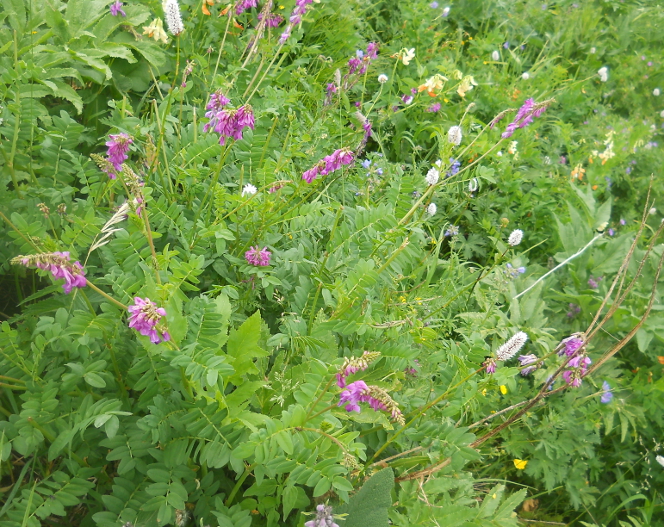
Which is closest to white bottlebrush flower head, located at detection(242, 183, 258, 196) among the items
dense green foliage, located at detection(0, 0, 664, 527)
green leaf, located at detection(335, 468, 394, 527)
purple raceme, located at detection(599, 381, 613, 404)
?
dense green foliage, located at detection(0, 0, 664, 527)

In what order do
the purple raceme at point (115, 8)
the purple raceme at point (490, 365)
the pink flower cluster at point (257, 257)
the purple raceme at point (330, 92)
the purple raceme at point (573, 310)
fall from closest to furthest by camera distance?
the purple raceme at point (490, 365), the pink flower cluster at point (257, 257), the purple raceme at point (115, 8), the purple raceme at point (330, 92), the purple raceme at point (573, 310)

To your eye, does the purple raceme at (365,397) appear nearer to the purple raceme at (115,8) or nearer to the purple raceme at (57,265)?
the purple raceme at (57,265)

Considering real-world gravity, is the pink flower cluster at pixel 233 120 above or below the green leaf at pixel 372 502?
above

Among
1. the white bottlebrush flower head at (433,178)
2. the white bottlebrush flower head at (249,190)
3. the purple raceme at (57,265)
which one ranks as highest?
the purple raceme at (57,265)

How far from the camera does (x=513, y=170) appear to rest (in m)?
3.36

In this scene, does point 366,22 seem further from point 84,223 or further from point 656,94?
point 656,94

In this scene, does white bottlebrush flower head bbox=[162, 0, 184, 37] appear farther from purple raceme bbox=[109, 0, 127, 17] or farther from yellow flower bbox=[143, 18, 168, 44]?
purple raceme bbox=[109, 0, 127, 17]

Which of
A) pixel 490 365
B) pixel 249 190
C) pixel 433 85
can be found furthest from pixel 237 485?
pixel 433 85

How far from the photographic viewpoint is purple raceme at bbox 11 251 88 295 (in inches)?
40.7

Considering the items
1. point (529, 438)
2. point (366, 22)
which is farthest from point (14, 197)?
point (366, 22)

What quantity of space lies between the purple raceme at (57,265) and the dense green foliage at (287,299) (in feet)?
0.57

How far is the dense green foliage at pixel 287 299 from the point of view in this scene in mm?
1340

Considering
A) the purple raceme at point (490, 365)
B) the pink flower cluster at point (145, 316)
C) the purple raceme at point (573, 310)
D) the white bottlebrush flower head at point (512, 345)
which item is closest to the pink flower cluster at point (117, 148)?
the pink flower cluster at point (145, 316)

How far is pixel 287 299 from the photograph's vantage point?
1.85m
